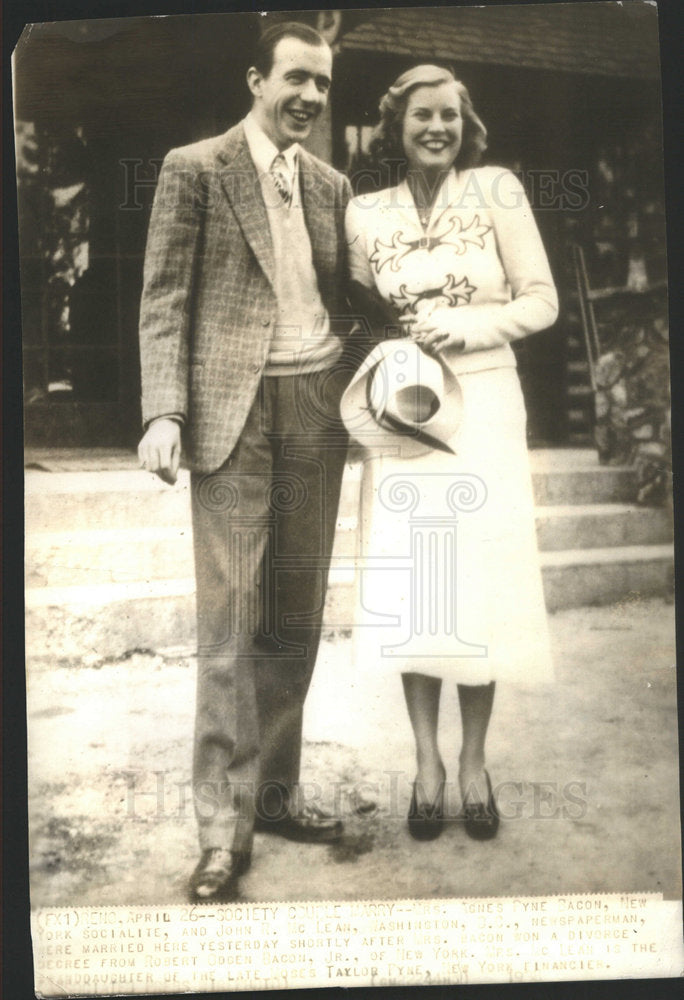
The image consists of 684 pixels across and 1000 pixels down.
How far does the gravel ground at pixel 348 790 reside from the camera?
3.03m

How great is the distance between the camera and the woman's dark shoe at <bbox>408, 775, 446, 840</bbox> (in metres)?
3.03

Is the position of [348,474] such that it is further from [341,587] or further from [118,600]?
[118,600]

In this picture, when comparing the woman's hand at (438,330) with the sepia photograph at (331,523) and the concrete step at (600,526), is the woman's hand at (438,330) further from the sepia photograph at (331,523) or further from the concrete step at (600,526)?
the concrete step at (600,526)

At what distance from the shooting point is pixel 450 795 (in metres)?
3.04

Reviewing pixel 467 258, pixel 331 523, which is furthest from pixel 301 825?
pixel 467 258

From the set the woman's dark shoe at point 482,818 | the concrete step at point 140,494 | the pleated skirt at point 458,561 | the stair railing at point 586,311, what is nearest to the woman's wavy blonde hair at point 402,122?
the stair railing at point 586,311

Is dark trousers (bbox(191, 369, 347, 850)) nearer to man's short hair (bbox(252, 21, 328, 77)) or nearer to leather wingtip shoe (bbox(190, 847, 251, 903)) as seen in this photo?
leather wingtip shoe (bbox(190, 847, 251, 903))

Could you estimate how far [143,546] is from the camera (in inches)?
120

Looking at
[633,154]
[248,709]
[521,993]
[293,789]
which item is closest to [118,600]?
[248,709]

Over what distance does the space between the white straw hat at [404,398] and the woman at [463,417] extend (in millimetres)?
31

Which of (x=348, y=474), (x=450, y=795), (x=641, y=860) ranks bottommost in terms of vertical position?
(x=641, y=860)

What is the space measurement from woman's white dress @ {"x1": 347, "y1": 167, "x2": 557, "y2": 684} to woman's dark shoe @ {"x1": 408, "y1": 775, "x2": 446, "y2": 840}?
0.42 meters

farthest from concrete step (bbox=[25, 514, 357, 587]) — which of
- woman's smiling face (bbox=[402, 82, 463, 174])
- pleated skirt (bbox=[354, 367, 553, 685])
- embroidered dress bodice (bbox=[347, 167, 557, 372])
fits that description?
woman's smiling face (bbox=[402, 82, 463, 174])

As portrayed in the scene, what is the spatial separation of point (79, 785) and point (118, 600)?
0.63 meters
